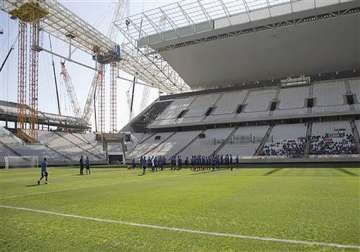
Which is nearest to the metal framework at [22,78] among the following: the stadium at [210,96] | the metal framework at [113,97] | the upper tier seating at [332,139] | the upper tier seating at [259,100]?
the stadium at [210,96]

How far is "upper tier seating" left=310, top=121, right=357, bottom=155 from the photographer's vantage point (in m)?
49.4

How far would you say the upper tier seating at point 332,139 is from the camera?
49.4 m

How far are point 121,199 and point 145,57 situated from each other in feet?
199

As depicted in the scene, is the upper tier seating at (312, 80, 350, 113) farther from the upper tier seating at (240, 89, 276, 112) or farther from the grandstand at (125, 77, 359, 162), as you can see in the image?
the upper tier seating at (240, 89, 276, 112)

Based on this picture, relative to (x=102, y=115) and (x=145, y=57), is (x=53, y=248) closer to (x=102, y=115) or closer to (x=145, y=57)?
(x=145, y=57)

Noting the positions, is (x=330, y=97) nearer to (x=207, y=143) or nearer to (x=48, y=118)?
(x=207, y=143)

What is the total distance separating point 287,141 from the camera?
55.2m

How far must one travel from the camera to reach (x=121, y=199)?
15117 mm

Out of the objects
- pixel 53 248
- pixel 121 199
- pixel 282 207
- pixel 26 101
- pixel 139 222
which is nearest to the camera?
pixel 53 248

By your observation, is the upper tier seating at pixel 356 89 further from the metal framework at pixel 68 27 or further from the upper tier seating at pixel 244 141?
the metal framework at pixel 68 27

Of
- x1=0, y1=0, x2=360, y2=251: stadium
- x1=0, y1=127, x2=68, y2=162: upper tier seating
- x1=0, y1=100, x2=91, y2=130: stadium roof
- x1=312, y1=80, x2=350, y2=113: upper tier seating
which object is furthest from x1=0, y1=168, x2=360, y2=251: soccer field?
x1=0, y1=100, x2=91, y2=130: stadium roof

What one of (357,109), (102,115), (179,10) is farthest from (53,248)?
(102,115)

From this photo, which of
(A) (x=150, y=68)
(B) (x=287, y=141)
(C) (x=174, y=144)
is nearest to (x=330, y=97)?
(B) (x=287, y=141)

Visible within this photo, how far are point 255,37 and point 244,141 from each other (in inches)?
713
